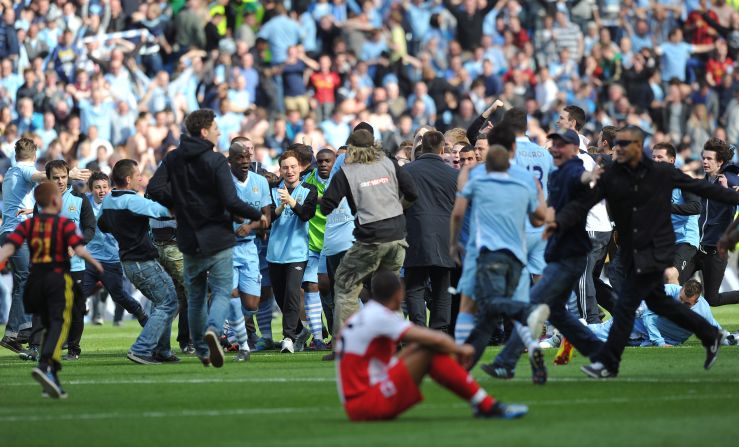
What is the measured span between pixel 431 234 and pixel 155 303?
9.62 feet

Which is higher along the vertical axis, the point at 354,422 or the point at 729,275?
the point at 354,422

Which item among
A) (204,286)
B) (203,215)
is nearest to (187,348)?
(204,286)

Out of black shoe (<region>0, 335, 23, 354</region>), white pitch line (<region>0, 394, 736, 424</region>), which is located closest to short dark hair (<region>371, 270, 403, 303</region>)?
white pitch line (<region>0, 394, 736, 424</region>)

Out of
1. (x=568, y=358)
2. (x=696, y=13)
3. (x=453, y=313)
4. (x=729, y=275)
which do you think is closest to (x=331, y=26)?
(x=696, y=13)

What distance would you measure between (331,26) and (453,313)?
56.5 ft

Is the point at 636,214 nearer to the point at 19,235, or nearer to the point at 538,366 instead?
the point at 538,366

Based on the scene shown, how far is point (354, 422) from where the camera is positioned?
10000mm

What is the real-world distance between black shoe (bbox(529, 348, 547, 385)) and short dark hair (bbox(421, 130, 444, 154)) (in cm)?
462

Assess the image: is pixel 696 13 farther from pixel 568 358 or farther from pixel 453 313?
pixel 568 358

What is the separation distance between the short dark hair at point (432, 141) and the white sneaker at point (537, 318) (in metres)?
4.99

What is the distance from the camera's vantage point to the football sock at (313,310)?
16.9 m

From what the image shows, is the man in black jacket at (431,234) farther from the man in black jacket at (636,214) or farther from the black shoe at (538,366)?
the black shoe at (538,366)

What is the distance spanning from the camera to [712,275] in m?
17.6

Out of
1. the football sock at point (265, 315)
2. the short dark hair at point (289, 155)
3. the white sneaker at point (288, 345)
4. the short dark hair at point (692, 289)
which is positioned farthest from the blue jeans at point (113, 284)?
the short dark hair at point (692, 289)
